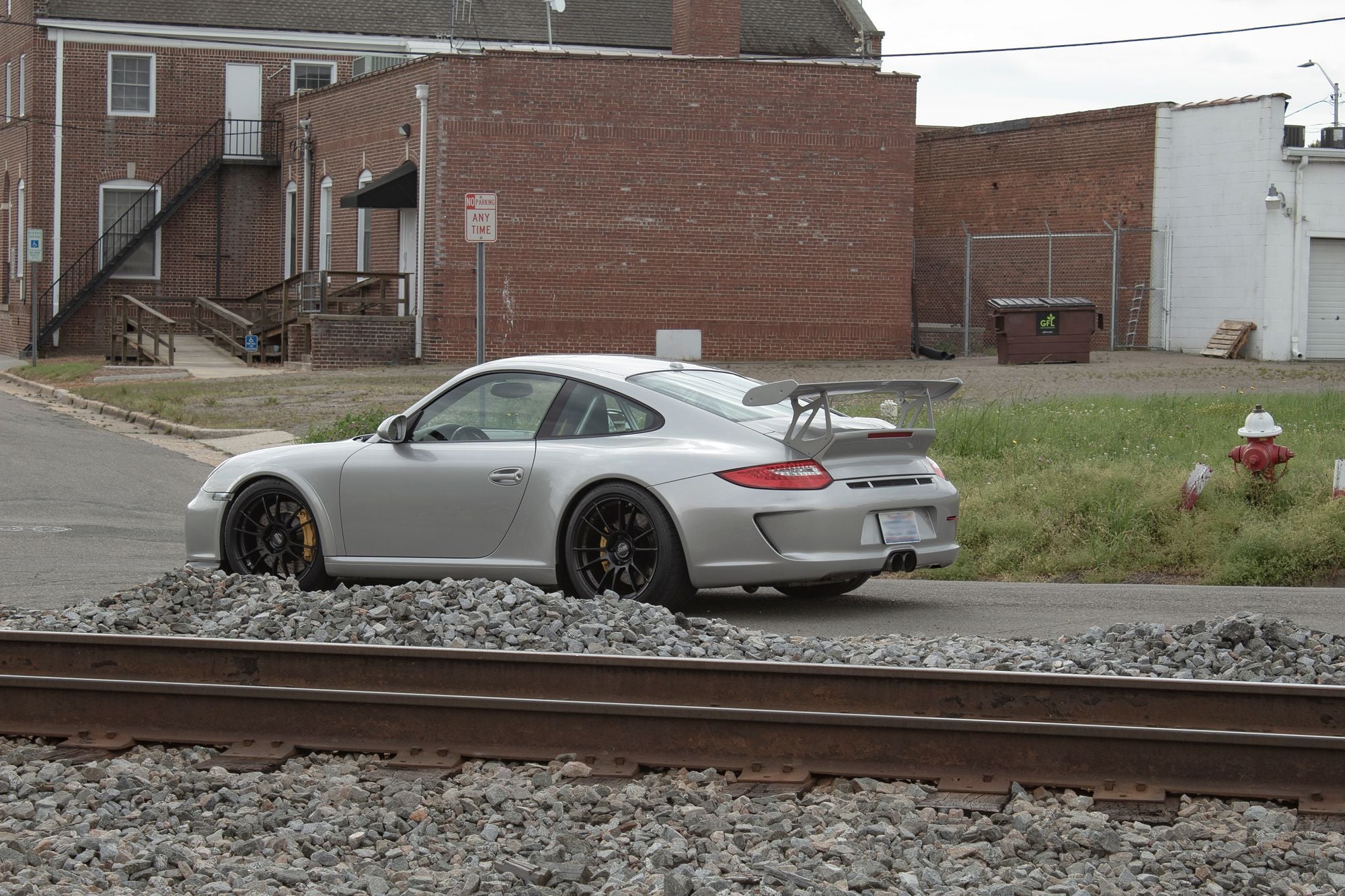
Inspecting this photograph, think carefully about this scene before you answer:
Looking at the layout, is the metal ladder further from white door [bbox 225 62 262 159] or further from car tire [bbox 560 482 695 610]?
car tire [bbox 560 482 695 610]

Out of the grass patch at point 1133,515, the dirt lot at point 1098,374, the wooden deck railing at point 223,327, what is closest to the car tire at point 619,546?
the grass patch at point 1133,515

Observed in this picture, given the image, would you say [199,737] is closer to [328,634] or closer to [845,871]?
[328,634]

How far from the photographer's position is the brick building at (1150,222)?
29.9 metres

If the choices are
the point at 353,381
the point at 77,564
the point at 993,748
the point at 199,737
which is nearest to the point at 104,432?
the point at 353,381

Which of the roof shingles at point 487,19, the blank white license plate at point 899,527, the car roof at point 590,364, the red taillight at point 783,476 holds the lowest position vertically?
the blank white license plate at point 899,527

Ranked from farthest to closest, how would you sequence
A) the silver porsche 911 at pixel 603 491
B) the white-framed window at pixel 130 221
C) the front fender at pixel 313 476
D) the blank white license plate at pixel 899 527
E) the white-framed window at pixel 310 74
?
1. the white-framed window at pixel 310 74
2. the white-framed window at pixel 130 221
3. the front fender at pixel 313 476
4. the blank white license plate at pixel 899 527
5. the silver porsche 911 at pixel 603 491

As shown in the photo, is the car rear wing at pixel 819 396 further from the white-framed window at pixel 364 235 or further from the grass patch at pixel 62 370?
the white-framed window at pixel 364 235

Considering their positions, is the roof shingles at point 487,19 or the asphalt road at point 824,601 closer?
the asphalt road at point 824,601

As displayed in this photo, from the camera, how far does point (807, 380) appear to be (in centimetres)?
2586

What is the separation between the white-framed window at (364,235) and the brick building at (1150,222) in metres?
11.6

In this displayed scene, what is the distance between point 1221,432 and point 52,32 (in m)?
32.1

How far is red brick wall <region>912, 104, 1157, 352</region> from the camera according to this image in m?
32.4

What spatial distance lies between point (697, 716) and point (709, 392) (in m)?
3.50

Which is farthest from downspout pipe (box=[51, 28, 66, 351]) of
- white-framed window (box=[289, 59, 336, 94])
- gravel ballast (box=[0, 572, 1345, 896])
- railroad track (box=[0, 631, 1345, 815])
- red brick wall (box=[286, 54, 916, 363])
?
gravel ballast (box=[0, 572, 1345, 896])
